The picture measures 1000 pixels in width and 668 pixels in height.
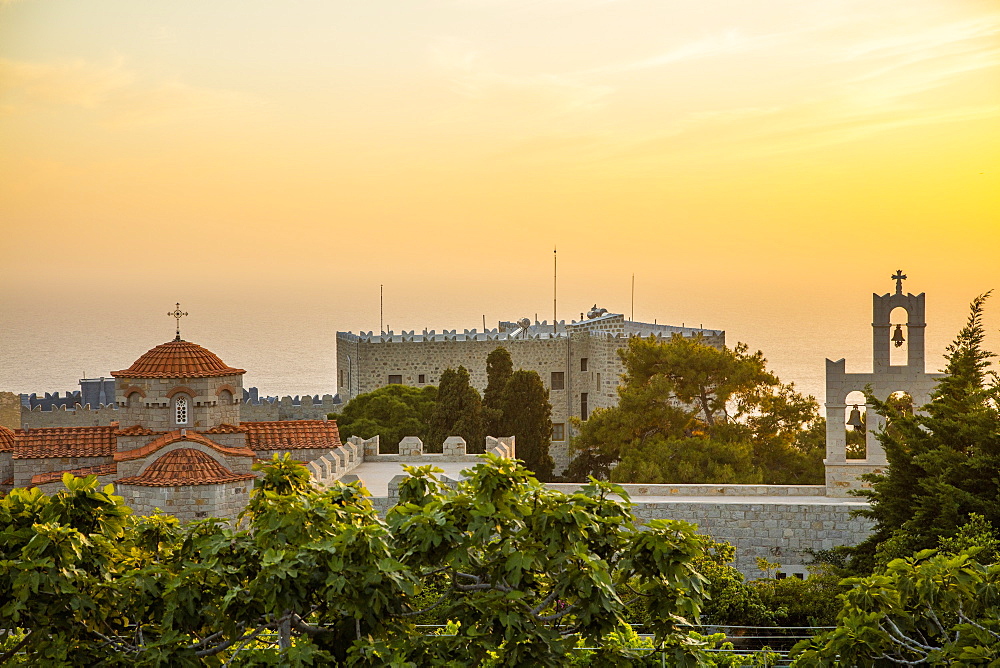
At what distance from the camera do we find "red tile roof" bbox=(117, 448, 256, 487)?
18.0 m

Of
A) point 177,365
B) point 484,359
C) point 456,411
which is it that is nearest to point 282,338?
point 484,359

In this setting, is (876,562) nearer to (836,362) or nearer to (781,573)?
(781,573)

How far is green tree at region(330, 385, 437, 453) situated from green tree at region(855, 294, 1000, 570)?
1718cm

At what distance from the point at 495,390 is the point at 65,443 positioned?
1325cm

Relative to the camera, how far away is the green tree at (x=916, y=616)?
8.37 meters

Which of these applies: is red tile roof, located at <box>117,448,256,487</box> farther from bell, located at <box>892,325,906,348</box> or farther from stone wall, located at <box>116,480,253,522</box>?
bell, located at <box>892,325,906,348</box>

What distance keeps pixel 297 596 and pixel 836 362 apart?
1310cm

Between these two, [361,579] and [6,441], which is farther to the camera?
[6,441]

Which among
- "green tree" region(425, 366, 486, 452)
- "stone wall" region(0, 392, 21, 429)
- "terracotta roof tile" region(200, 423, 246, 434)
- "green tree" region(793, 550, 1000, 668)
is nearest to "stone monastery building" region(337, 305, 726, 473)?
"green tree" region(425, 366, 486, 452)

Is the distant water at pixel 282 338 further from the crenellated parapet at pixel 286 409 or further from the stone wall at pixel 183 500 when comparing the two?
the stone wall at pixel 183 500

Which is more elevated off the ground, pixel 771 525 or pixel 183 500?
pixel 183 500

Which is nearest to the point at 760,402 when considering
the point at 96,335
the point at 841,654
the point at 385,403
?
the point at 385,403

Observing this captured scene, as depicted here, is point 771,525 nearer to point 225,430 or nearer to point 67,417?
point 225,430

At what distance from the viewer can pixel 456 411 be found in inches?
1156
